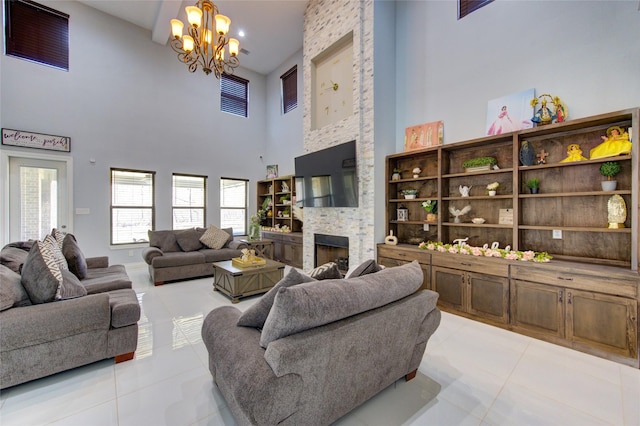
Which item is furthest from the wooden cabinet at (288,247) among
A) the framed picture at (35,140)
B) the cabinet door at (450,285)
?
the framed picture at (35,140)

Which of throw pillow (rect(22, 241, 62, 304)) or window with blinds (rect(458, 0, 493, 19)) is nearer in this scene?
throw pillow (rect(22, 241, 62, 304))

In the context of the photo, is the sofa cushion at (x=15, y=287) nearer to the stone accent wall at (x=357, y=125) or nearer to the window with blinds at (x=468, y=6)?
the stone accent wall at (x=357, y=125)

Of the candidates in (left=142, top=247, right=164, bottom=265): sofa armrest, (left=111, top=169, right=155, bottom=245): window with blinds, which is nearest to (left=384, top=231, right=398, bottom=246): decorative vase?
(left=142, top=247, right=164, bottom=265): sofa armrest

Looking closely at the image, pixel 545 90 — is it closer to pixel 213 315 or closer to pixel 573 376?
pixel 573 376

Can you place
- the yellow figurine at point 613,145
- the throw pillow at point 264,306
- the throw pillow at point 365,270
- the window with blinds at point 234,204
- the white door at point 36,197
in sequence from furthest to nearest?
the window with blinds at point 234,204, the white door at point 36,197, the yellow figurine at point 613,145, the throw pillow at point 365,270, the throw pillow at point 264,306

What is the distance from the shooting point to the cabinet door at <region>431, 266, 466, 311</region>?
338 centimetres

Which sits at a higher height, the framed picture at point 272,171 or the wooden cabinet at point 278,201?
the framed picture at point 272,171

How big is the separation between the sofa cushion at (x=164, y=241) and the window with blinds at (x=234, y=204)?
2129mm

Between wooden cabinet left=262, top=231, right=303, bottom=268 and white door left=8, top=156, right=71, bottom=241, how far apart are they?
425cm

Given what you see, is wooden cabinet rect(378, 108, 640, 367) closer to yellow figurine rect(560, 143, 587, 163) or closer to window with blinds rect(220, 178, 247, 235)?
yellow figurine rect(560, 143, 587, 163)

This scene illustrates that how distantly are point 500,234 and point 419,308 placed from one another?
2523 millimetres

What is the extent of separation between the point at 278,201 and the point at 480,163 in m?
5.18

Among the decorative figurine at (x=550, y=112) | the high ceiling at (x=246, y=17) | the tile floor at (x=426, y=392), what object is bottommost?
the tile floor at (x=426, y=392)

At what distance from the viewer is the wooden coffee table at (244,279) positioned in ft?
12.7
